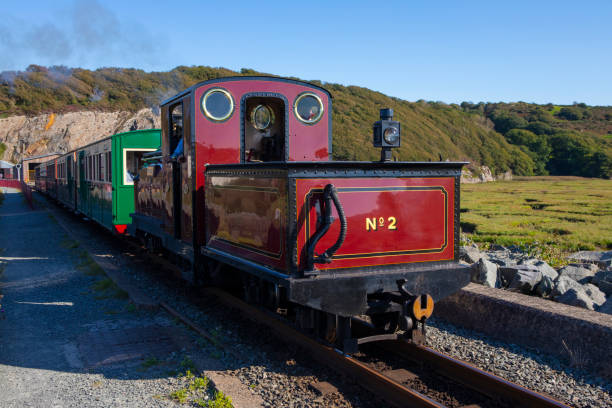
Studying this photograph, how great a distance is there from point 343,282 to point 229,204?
5.56 feet

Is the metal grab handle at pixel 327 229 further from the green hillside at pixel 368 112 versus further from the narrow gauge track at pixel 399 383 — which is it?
the green hillside at pixel 368 112

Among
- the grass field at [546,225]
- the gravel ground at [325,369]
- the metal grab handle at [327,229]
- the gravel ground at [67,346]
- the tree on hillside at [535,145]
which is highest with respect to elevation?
the tree on hillside at [535,145]

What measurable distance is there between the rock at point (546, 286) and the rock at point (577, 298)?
1.15ft

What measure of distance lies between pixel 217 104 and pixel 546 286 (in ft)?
14.9

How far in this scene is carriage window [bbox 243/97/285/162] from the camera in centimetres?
683

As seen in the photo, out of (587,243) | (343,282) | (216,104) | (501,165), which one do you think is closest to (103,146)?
(216,104)

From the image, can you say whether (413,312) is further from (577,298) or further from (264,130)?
(264,130)

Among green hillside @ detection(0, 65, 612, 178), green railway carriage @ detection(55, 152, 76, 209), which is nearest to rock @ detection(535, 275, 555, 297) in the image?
green railway carriage @ detection(55, 152, 76, 209)

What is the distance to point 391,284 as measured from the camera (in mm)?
4605

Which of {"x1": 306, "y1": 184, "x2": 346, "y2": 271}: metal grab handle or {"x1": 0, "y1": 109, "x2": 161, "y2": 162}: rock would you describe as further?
{"x1": 0, "y1": 109, "x2": 161, "y2": 162}: rock

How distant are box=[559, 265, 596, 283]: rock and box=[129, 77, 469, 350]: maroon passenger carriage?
2956 millimetres

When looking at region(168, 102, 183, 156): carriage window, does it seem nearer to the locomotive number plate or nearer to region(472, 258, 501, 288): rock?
the locomotive number plate

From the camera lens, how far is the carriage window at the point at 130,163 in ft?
38.3

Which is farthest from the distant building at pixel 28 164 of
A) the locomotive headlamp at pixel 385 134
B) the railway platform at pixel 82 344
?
the locomotive headlamp at pixel 385 134
